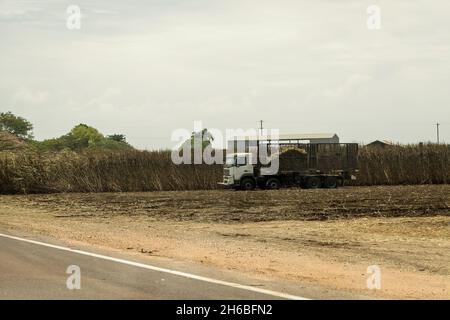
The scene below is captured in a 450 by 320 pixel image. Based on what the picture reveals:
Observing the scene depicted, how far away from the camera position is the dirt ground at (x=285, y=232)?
1181cm

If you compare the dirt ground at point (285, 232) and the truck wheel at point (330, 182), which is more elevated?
the truck wheel at point (330, 182)

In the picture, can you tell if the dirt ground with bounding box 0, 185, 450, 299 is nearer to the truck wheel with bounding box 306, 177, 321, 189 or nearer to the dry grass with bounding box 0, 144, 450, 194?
the truck wheel with bounding box 306, 177, 321, 189

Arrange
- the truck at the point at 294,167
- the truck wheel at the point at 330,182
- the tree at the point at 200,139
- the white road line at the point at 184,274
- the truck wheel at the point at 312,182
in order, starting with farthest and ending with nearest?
the tree at the point at 200,139, the truck wheel at the point at 330,182, the truck wheel at the point at 312,182, the truck at the point at 294,167, the white road line at the point at 184,274

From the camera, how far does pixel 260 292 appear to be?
933cm

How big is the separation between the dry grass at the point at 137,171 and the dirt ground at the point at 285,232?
8.74 metres

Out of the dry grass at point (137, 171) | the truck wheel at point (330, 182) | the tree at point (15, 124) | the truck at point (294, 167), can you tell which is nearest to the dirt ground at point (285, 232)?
the truck at point (294, 167)

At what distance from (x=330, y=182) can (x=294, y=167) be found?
2.72 metres

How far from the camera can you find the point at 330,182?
41344 millimetres

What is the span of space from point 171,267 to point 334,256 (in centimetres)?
416

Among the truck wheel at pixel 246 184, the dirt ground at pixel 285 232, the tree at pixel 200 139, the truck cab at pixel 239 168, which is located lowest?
the dirt ground at pixel 285 232

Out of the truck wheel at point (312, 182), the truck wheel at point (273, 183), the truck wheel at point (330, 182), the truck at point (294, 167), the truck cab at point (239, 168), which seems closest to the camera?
the truck cab at point (239, 168)

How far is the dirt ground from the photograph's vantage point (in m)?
11.8

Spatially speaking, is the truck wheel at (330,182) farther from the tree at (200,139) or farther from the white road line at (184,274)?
the white road line at (184,274)

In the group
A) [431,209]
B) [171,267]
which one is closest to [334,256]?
[171,267]
